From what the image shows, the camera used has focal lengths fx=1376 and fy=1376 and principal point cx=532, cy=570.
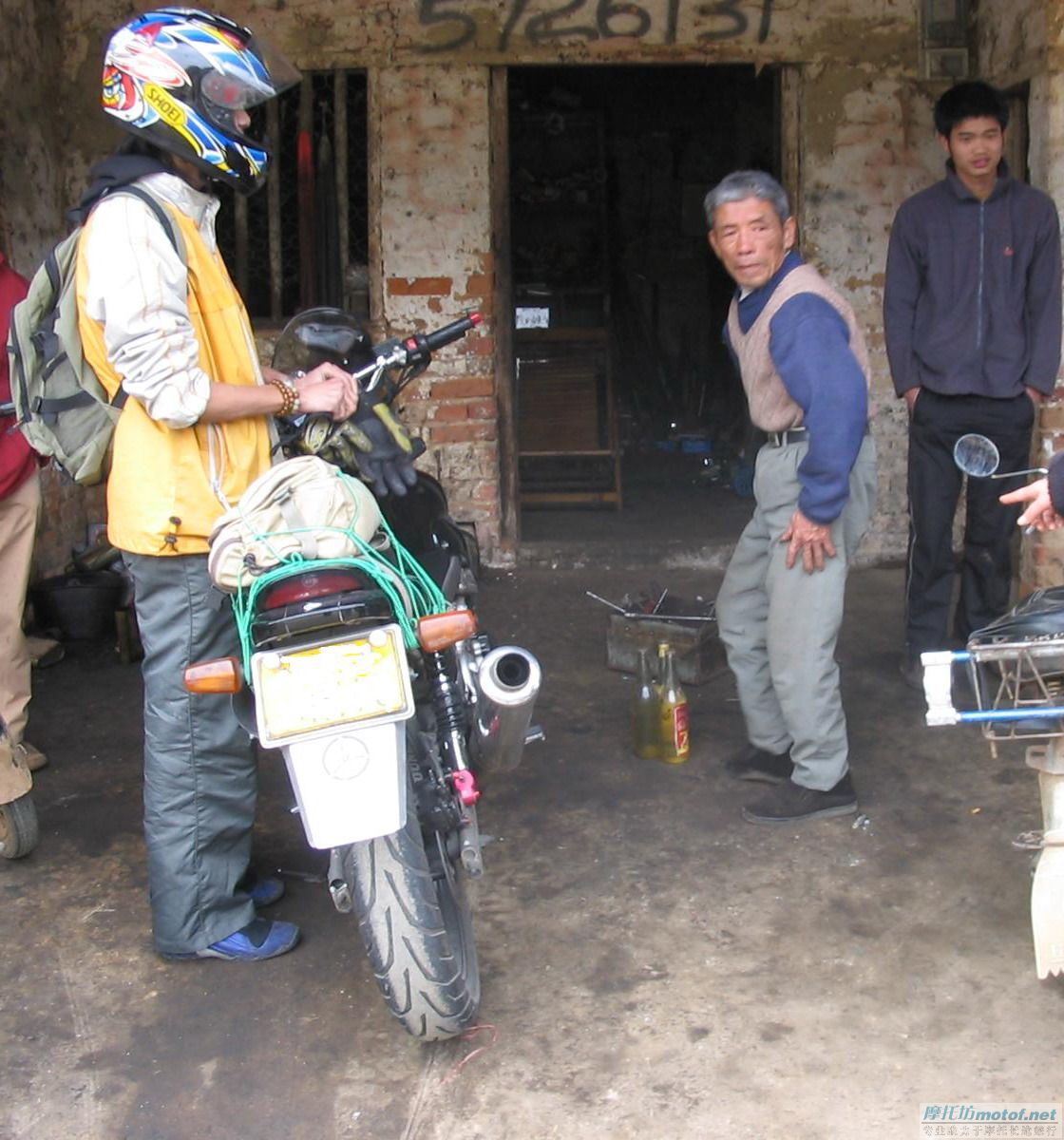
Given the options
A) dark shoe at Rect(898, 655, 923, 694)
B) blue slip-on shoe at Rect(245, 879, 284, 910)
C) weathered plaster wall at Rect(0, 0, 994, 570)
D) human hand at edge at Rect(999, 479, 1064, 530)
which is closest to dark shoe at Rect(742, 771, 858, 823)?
dark shoe at Rect(898, 655, 923, 694)

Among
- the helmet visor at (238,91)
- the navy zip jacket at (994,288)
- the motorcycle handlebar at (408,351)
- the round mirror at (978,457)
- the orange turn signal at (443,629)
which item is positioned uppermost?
the helmet visor at (238,91)

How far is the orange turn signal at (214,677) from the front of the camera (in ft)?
8.85

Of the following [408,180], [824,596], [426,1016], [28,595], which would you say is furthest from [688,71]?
[426,1016]

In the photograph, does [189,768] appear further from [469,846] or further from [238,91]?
[238,91]

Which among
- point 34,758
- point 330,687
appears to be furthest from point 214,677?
point 34,758

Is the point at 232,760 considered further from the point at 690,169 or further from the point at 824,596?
the point at 690,169

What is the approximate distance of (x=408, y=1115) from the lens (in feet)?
8.95

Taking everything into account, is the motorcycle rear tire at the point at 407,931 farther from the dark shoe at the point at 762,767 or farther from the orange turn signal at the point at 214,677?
the dark shoe at the point at 762,767

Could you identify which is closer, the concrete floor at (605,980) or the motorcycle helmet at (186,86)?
the concrete floor at (605,980)

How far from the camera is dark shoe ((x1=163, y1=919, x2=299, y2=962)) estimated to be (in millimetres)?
3277

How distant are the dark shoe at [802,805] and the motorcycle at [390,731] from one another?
3.73ft

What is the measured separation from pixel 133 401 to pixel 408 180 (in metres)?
3.64

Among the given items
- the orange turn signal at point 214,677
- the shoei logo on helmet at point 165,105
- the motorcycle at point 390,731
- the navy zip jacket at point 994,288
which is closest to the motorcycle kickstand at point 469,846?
the motorcycle at point 390,731

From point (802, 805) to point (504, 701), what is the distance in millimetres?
1564
